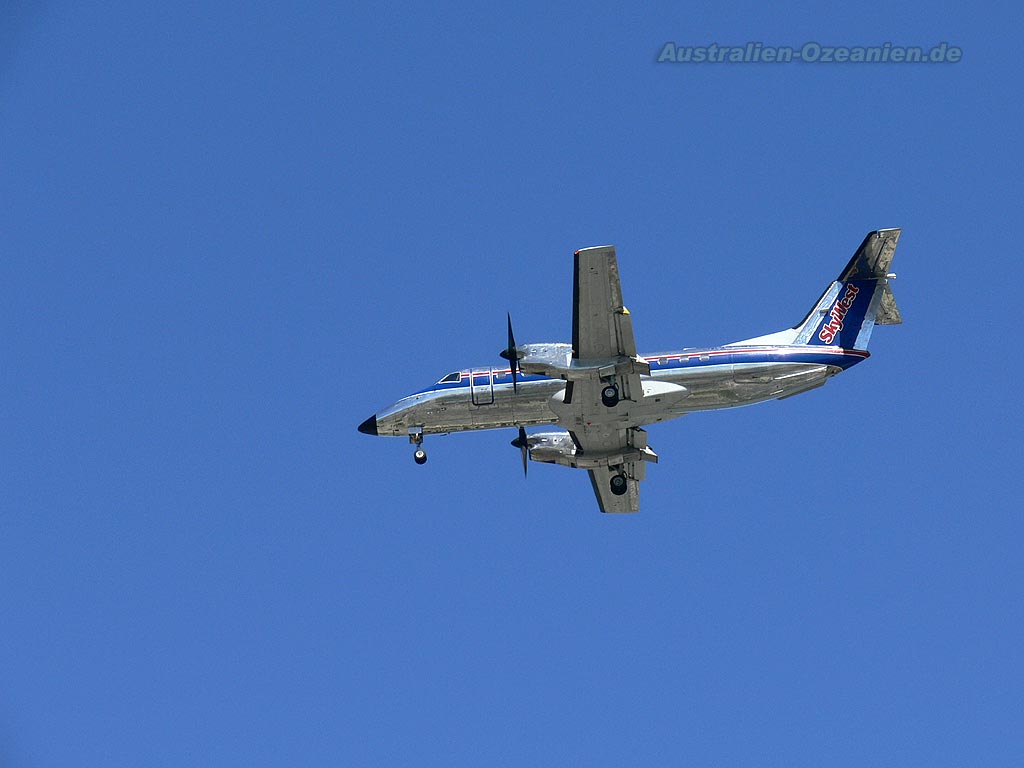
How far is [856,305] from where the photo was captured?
39.7 metres

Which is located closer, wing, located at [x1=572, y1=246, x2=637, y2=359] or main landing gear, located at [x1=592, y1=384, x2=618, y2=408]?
wing, located at [x1=572, y1=246, x2=637, y2=359]

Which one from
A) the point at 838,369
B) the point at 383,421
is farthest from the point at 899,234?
the point at 383,421

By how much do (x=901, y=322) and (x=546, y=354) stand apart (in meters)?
15.0

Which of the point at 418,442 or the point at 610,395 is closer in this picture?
the point at 610,395

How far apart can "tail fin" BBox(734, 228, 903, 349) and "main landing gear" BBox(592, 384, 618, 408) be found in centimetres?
677

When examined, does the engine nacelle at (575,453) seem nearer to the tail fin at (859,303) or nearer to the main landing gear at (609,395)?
the main landing gear at (609,395)

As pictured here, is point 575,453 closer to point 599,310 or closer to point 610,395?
point 610,395

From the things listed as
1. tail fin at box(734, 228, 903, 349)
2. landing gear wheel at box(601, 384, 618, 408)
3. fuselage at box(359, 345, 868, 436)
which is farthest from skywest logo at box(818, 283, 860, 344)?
landing gear wheel at box(601, 384, 618, 408)

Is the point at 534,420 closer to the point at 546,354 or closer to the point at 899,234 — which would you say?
the point at 546,354

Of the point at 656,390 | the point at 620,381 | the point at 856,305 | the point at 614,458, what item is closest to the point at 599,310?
the point at 620,381

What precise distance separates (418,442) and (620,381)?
8.51 meters

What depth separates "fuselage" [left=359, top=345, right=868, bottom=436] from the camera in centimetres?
3634

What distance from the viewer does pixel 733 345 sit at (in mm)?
37719

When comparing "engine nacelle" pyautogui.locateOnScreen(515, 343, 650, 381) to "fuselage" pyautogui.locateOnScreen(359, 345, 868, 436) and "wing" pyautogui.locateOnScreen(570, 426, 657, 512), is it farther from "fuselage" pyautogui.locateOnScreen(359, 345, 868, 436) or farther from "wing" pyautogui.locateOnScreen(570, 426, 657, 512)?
"wing" pyautogui.locateOnScreen(570, 426, 657, 512)
